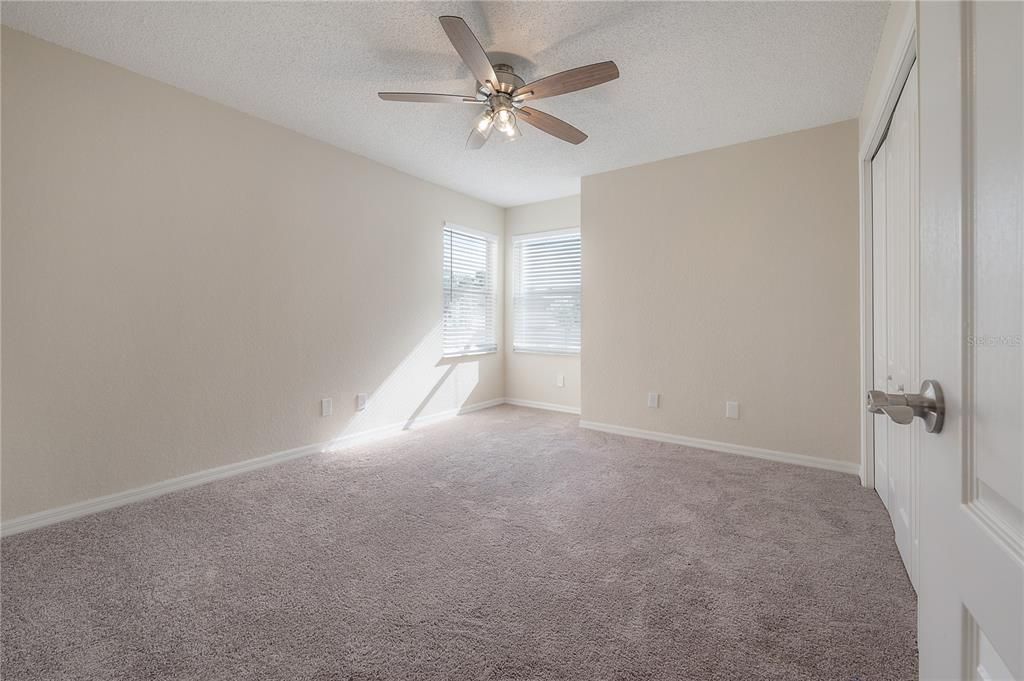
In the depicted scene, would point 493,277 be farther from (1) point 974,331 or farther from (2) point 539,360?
(1) point 974,331

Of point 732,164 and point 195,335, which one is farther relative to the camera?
point 732,164

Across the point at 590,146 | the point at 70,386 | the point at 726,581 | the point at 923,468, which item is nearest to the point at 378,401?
the point at 70,386

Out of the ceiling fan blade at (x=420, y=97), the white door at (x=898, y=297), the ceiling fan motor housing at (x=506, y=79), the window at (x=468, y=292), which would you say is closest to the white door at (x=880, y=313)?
the white door at (x=898, y=297)

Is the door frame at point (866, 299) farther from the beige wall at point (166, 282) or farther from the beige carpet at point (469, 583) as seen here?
the beige wall at point (166, 282)

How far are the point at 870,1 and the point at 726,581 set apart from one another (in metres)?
2.58

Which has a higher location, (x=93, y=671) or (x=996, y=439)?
(x=996, y=439)

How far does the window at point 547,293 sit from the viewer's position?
5.01 meters

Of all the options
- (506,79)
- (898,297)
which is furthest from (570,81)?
(898,297)

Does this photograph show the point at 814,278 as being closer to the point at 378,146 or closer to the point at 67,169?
the point at 378,146

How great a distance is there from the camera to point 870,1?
6.48 feet

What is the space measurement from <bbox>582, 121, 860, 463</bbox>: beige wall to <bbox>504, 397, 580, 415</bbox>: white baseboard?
0.75 meters

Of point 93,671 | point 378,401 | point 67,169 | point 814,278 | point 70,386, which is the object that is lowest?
point 93,671

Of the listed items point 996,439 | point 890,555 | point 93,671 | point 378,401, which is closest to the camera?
point 996,439

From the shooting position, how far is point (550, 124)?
2633mm
